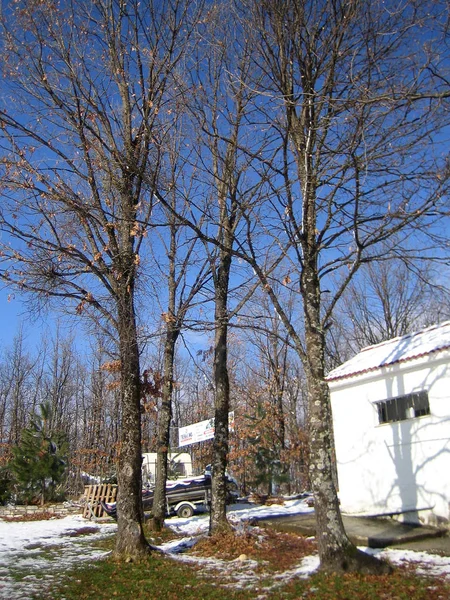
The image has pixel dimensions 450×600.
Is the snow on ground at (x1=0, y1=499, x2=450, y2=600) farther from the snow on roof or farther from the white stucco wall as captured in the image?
the snow on roof

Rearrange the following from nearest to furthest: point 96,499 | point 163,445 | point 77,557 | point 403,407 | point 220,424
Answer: point 77,557, point 220,424, point 403,407, point 163,445, point 96,499

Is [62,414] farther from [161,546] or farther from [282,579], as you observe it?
[282,579]

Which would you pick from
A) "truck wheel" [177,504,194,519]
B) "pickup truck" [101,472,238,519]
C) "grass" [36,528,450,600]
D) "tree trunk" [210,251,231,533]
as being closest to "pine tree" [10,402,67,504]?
"pickup truck" [101,472,238,519]

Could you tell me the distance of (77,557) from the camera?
962cm

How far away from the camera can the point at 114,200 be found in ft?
39.0

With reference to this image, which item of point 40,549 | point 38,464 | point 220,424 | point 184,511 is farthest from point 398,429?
point 38,464

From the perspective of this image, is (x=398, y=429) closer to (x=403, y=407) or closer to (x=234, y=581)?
(x=403, y=407)

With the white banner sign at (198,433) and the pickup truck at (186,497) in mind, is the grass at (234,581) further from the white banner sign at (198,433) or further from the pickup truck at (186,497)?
the white banner sign at (198,433)

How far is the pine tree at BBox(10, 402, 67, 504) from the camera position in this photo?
22391 millimetres

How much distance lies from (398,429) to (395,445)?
371 millimetres

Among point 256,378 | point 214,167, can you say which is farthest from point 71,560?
point 256,378

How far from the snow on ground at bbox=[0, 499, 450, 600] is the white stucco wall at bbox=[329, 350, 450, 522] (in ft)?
7.13

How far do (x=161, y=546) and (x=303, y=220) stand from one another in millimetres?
7027

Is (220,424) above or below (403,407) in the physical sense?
below
